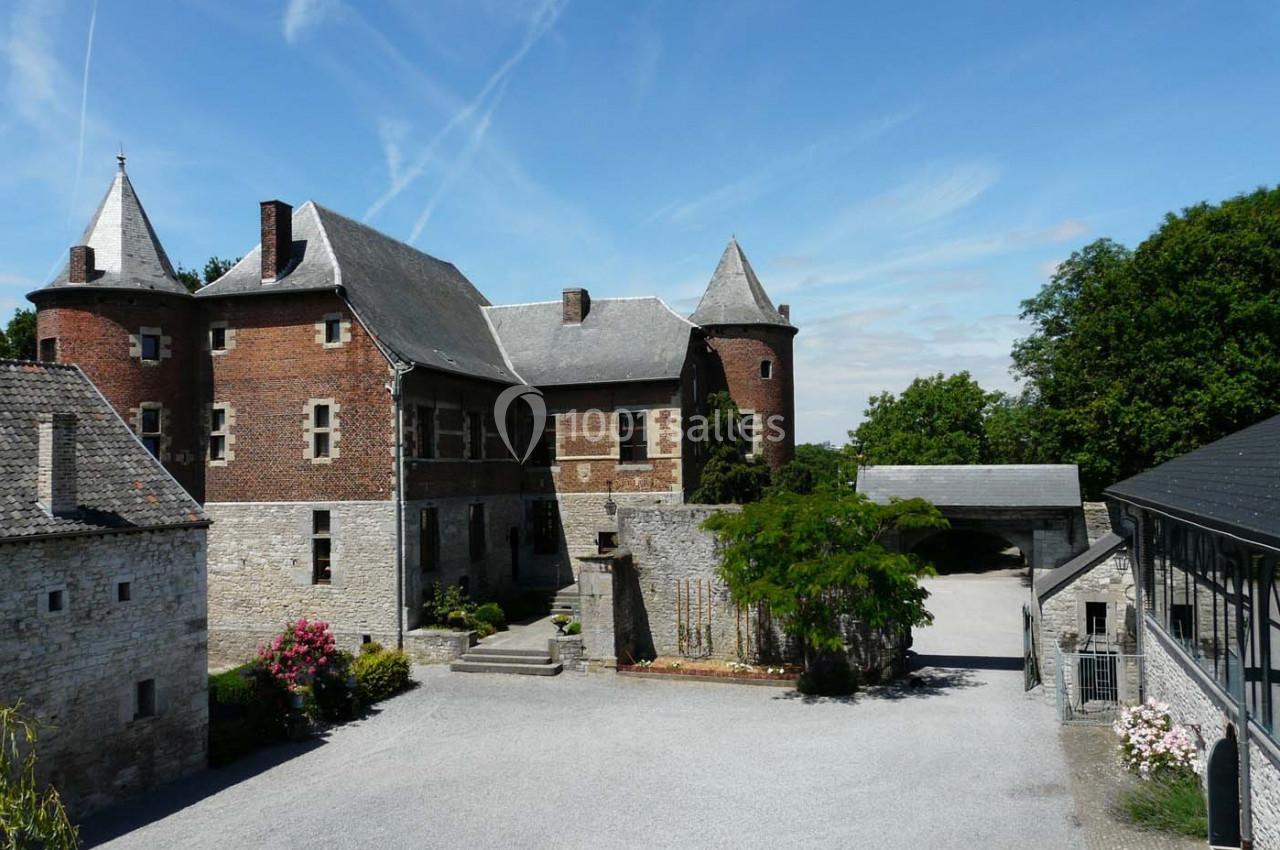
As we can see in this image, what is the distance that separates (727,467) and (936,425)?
19.2 m

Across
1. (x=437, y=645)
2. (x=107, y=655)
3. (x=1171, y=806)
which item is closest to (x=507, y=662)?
(x=437, y=645)

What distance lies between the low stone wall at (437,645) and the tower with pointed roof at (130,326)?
6.92 meters

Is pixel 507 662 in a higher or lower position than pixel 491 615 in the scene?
lower

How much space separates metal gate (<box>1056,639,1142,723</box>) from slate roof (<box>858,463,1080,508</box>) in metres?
3.73

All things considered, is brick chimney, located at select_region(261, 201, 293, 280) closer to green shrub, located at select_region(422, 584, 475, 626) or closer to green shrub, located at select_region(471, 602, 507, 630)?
green shrub, located at select_region(422, 584, 475, 626)

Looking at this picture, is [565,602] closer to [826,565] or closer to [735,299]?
[826,565]

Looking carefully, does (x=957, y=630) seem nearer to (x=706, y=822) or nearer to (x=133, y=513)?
(x=706, y=822)

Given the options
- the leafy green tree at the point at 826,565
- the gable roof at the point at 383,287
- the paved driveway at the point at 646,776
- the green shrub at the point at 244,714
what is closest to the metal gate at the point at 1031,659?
the paved driveway at the point at 646,776

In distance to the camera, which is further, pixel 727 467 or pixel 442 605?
pixel 727 467

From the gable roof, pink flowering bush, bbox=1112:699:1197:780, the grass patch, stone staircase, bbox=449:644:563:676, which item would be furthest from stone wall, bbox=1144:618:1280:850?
the gable roof

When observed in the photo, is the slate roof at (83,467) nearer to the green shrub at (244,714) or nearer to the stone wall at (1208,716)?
the green shrub at (244,714)

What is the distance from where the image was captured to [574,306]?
28984 millimetres

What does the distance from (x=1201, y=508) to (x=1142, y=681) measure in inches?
307

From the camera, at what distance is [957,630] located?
24750 mm
